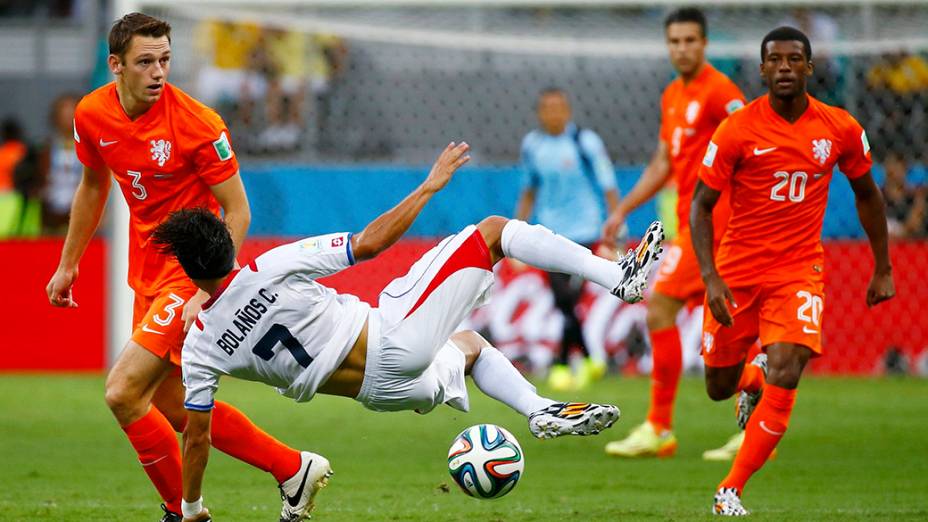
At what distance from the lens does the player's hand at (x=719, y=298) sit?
7289mm

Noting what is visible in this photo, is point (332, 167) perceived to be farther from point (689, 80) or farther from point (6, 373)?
point (689, 80)

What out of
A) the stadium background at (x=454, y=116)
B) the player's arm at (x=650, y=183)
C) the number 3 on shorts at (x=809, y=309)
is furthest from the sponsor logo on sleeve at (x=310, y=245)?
the stadium background at (x=454, y=116)

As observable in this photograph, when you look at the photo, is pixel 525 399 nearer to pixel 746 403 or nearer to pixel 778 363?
pixel 778 363

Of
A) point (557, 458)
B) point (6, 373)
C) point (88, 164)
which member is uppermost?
point (88, 164)

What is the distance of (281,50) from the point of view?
1634 cm

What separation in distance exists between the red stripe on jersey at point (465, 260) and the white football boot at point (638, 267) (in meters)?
0.62

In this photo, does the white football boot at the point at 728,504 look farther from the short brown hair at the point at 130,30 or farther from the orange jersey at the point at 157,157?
the short brown hair at the point at 130,30

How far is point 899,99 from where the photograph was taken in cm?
1460

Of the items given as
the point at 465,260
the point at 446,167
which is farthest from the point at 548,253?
the point at 446,167

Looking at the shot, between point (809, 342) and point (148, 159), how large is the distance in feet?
11.2

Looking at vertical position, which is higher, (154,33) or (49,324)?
(154,33)

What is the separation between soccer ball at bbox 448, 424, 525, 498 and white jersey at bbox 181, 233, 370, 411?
0.72 m

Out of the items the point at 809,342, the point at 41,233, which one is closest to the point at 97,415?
the point at 41,233

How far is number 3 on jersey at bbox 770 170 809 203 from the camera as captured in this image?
7477 millimetres
